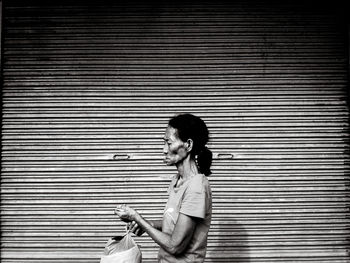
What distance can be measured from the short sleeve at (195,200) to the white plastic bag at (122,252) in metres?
0.43

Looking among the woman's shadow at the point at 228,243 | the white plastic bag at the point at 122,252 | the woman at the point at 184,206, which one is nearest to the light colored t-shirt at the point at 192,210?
the woman at the point at 184,206

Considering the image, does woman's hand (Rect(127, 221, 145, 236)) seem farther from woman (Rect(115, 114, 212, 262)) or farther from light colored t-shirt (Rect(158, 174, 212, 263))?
light colored t-shirt (Rect(158, 174, 212, 263))

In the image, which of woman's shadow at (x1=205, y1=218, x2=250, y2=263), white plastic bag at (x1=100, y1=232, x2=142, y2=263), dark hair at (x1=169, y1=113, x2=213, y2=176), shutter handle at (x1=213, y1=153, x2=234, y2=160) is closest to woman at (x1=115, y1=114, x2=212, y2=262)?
dark hair at (x1=169, y1=113, x2=213, y2=176)

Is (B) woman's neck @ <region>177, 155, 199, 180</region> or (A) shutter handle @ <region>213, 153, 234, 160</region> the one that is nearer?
(B) woman's neck @ <region>177, 155, 199, 180</region>

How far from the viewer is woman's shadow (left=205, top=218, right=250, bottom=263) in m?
3.53

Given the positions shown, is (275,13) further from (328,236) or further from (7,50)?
(7,50)

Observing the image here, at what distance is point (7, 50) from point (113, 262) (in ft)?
7.47

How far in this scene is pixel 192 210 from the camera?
233 centimetres

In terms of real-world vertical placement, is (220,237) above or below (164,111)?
below

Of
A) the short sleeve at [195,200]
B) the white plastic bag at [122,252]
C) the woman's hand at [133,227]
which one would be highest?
the short sleeve at [195,200]

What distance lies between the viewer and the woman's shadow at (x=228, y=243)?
3531 millimetres

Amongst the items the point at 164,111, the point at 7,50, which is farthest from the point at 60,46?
the point at 164,111

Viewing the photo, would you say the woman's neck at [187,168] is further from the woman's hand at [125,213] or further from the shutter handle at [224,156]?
the shutter handle at [224,156]

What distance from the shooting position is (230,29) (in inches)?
146
